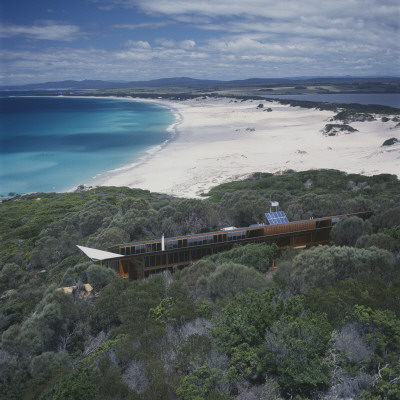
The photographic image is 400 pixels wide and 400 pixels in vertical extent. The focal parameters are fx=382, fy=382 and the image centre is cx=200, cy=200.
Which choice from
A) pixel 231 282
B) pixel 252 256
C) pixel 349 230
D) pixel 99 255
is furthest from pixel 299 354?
pixel 349 230

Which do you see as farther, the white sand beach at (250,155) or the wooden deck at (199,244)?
the white sand beach at (250,155)

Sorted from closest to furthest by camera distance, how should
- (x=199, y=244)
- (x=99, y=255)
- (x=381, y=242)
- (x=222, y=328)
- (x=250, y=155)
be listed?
(x=222, y=328) < (x=381, y=242) < (x=99, y=255) < (x=199, y=244) < (x=250, y=155)

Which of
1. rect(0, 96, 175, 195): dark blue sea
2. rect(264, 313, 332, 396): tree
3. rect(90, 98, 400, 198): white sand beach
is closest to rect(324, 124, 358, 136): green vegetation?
rect(90, 98, 400, 198): white sand beach

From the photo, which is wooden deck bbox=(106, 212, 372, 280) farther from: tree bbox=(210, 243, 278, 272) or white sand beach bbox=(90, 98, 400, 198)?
white sand beach bbox=(90, 98, 400, 198)

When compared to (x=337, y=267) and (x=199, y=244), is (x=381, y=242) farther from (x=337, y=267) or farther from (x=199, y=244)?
(x=199, y=244)

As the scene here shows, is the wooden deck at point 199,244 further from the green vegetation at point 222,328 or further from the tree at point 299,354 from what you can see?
the tree at point 299,354

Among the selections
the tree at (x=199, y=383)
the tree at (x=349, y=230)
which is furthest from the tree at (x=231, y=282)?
the tree at (x=349, y=230)

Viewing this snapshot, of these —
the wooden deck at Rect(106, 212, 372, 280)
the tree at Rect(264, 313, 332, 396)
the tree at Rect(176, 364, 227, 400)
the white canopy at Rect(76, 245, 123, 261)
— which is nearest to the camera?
the tree at Rect(176, 364, 227, 400)
